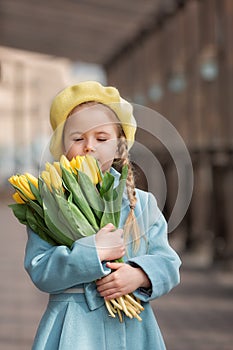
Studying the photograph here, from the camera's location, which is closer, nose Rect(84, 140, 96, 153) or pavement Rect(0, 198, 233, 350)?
nose Rect(84, 140, 96, 153)

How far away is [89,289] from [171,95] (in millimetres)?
16705

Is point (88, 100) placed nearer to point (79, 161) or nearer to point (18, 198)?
point (79, 161)

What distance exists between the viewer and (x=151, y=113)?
207cm

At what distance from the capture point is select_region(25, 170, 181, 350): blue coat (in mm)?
2025

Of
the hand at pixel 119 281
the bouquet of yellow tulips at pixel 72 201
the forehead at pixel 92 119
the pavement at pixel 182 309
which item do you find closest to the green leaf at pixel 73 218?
the bouquet of yellow tulips at pixel 72 201

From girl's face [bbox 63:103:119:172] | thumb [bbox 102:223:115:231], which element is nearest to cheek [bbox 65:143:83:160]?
girl's face [bbox 63:103:119:172]

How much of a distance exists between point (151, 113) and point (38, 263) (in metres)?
0.47

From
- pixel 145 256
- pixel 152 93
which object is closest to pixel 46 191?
pixel 145 256

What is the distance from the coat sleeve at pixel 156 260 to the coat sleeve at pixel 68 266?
0.11 metres

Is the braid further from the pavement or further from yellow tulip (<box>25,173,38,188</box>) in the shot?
the pavement

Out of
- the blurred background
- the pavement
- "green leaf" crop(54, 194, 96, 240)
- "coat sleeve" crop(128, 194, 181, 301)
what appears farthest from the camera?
the blurred background

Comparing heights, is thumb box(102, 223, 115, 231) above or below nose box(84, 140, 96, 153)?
below

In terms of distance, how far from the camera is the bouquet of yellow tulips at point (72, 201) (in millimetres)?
2010

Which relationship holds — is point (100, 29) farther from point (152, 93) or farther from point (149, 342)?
point (149, 342)
